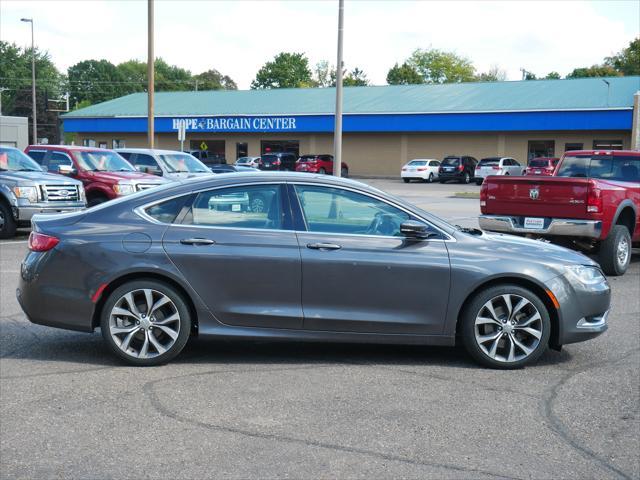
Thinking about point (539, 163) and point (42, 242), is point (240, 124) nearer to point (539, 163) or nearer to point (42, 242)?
point (539, 163)

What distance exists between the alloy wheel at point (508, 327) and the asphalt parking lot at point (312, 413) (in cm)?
18

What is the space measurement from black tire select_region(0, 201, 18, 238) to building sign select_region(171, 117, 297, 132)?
40544 mm

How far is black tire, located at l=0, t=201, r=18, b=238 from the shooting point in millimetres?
15062

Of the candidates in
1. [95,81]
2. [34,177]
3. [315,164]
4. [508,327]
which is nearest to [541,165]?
[315,164]

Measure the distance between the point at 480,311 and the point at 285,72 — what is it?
4677 inches

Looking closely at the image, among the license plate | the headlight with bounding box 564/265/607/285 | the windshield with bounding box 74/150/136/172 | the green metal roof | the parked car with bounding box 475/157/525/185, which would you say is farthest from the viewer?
the green metal roof

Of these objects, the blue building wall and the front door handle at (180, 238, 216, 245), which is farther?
the blue building wall

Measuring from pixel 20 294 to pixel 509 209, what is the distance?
767 centimetres

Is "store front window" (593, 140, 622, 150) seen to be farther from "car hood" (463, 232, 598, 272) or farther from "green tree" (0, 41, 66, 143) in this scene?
"green tree" (0, 41, 66, 143)

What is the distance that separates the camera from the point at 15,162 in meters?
16.3

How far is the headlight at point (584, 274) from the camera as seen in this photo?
6.30 metres

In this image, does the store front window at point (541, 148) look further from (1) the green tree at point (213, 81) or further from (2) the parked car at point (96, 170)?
(1) the green tree at point (213, 81)

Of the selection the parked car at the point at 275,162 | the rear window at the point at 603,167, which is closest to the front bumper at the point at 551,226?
the rear window at the point at 603,167

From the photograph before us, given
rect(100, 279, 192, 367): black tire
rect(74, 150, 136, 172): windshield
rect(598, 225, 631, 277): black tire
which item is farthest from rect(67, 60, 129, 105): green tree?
rect(100, 279, 192, 367): black tire
